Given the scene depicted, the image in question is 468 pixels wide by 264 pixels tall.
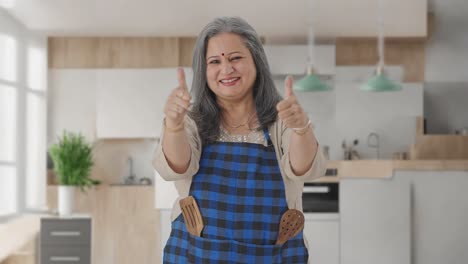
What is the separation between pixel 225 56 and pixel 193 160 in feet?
0.82

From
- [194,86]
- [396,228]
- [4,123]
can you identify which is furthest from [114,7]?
[194,86]

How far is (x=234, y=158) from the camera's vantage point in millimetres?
1504

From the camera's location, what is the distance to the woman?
1.43m

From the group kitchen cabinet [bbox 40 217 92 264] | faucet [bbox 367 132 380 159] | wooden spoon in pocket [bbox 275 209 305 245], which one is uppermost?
faucet [bbox 367 132 380 159]

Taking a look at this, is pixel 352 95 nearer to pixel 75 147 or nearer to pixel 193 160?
pixel 75 147

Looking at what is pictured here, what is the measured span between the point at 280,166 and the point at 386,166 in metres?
3.40

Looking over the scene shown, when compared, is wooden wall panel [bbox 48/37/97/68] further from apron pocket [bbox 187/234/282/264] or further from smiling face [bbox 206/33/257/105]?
apron pocket [bbox 187/234/282/264]

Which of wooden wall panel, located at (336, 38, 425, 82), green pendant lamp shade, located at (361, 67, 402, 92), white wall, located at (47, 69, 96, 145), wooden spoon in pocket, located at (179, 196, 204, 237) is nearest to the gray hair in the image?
wooden spoon in pocket, located at (179, 196, 204, 237)

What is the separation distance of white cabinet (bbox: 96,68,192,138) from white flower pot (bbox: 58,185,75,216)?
0.70 metres

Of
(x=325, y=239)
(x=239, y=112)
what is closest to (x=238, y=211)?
(x=239, y=112)

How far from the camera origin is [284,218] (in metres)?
1.47

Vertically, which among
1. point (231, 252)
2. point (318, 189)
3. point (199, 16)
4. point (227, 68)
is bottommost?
point (318, 189)

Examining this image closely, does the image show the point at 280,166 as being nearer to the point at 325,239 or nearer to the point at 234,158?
the point at 234,158

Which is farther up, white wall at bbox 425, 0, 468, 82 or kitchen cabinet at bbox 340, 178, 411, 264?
white wall at bbox 425, 0, 468, 82
